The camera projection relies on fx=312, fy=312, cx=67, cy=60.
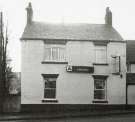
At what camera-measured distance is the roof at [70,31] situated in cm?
2993

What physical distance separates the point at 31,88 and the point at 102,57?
24.3 feet

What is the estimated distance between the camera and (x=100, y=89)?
98.2ft

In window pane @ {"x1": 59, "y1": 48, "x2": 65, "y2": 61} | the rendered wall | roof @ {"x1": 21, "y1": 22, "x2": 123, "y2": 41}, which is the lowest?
the rendered wall

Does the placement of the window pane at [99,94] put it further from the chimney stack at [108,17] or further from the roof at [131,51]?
the chimney stack at [108,17]

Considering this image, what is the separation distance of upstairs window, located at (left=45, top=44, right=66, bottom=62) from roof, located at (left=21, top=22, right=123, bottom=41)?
34.8 inches

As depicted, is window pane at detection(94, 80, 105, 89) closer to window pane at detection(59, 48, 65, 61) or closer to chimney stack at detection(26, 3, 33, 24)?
window pane at detection(59, 48, 65, 61)

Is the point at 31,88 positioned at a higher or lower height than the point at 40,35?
lower

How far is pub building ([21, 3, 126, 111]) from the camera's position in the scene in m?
29.2

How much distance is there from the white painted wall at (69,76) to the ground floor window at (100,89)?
15.6 inches

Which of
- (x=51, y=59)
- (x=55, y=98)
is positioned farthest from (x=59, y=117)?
(x=51, y=59)

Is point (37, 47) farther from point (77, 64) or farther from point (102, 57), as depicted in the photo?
point (102, 57)

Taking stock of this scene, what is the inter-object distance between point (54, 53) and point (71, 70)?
7.51 feet

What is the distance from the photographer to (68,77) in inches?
1156

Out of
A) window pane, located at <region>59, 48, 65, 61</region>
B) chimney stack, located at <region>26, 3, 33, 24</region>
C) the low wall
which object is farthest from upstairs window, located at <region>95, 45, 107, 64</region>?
the low wall
